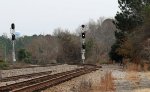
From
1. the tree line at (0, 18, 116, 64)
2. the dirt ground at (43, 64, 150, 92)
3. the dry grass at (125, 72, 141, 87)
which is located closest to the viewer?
the dirt ground at (43, 64, 150, 92)

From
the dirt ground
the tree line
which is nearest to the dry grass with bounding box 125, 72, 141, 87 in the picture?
the dirt ground

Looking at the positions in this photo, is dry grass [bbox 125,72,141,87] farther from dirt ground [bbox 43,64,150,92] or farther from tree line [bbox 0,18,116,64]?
tree line [bbox 0,18,116,64]

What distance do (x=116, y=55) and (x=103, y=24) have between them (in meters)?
80.3

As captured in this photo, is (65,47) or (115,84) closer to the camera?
(115,84)

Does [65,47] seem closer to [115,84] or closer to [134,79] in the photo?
[134,79]

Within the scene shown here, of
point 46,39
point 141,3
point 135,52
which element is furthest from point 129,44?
point 46,39

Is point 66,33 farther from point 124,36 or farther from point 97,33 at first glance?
point 97,33

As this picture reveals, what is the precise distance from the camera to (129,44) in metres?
60.8

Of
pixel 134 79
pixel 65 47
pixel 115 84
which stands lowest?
pixel 115 84

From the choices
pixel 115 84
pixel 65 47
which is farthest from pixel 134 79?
pixel 65 47

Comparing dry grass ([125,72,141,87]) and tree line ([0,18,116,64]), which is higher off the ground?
tree line ([0,18,116,64])

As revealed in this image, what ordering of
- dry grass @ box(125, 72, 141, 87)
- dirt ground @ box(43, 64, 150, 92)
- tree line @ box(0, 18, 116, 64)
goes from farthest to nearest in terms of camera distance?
tree line @ box(0, 18, 116, 64) → dry grass @ box(125, 72, 141, 87) → dirt ground @ box(43, 64, 150, 92)

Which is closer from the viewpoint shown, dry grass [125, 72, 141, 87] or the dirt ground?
the dirt ground

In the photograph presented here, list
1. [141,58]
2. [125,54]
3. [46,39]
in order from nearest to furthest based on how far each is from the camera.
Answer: [141,58] < [125,54] < [46,39]
